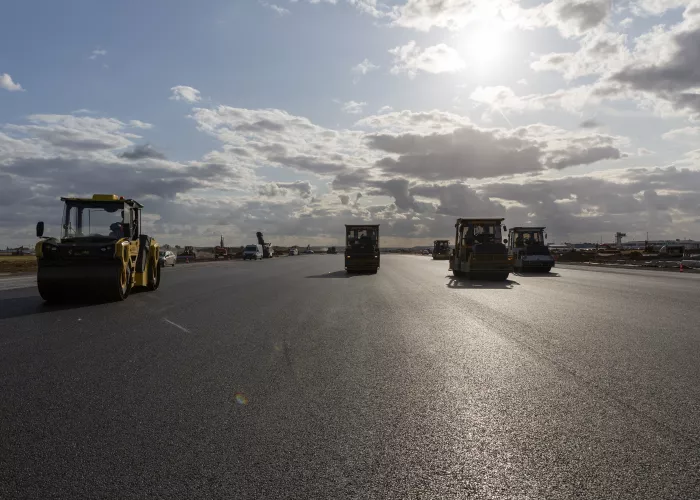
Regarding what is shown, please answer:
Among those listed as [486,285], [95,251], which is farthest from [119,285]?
[486,285]

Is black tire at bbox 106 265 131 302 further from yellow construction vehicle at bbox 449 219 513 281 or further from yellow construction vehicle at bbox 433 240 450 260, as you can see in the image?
yellow construction vehicle at bbox 433 240 450 260

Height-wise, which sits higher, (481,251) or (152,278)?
(481,251)

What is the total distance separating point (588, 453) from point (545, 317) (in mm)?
8756

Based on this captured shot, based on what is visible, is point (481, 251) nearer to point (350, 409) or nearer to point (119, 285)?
point (119, 285)

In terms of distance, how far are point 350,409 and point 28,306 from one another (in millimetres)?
12814

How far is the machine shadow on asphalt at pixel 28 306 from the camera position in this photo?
44.6 ft

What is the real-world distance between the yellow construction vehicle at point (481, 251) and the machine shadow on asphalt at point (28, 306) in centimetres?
1622

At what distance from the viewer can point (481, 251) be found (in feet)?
85.1

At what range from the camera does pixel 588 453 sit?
4.25m

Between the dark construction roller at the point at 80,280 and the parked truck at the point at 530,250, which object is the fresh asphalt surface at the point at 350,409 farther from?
the parked truck at the point at 530,250

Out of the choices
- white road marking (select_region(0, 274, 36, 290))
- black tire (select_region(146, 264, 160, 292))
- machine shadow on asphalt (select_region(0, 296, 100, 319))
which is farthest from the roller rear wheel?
white road marking (select_region(0, 274, 36, 290))

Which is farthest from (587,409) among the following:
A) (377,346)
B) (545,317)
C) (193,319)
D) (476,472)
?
(193,319)

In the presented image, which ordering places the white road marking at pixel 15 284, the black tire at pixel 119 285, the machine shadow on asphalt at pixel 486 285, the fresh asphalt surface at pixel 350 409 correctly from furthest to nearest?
the white road marking at pixel 15 284 < the machine shadow on asphalt at pixel 486 285 < the black tire at pixel 119 285 < the fresh asphalt surface at pixel 350 409

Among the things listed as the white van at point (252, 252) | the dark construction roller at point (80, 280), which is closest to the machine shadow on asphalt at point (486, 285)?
the dark construction roller at point (80, 280)
